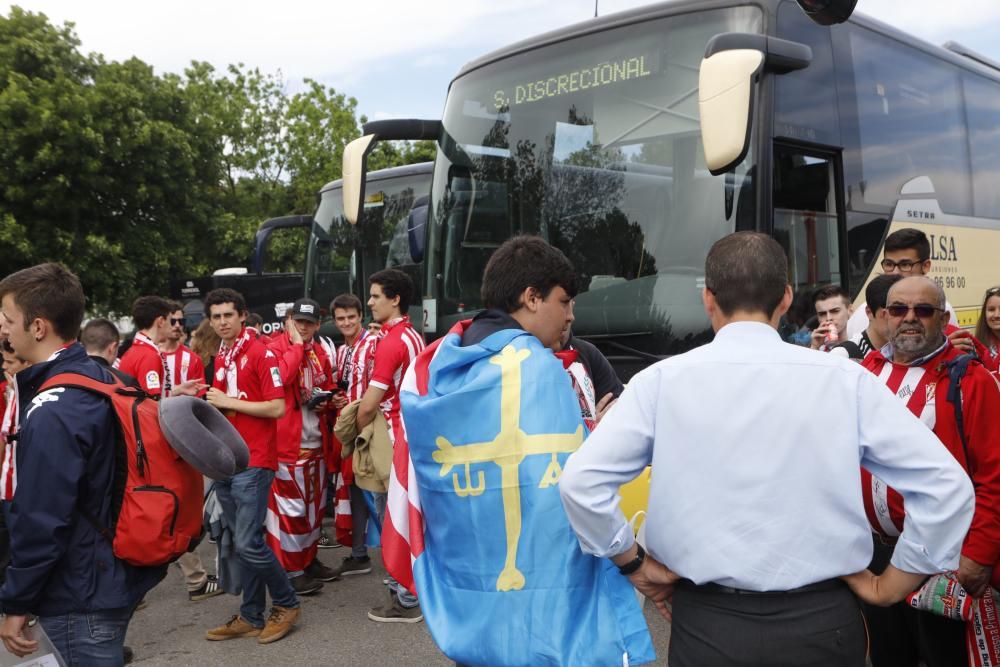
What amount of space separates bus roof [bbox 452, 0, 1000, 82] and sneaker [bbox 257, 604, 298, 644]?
4.27 meters

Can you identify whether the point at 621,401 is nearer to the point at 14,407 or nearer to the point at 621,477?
the point at 621,477

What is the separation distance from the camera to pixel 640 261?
6.02m

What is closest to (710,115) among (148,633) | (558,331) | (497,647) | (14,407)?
(558,331)

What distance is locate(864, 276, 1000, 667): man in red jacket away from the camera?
10.5 feet

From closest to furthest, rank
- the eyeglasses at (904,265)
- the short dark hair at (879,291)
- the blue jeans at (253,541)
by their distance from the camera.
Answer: the short dark hair at (879,291) < the eyeglasses at (904,265) < the blue jeans at (253,541)

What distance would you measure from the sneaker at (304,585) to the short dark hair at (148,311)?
214 centimetres

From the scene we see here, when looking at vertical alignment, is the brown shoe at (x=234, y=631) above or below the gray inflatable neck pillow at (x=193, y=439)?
below

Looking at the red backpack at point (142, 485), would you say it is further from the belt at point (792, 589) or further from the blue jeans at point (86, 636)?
the belt at point (792, 589)

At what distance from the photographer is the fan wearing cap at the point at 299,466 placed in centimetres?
636

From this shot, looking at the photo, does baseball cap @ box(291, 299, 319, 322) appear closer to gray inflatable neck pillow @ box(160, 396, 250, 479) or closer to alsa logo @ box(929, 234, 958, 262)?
gray inflatable neck pillow @ box(160, 396, 250, 479)

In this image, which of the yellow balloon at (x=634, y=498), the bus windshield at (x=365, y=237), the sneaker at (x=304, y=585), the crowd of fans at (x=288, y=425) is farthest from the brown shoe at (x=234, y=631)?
the bus windshield at (x=365, y=237)

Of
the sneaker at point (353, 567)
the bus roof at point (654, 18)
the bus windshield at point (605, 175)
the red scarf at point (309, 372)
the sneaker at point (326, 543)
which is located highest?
the bus roof at point (654, 18)

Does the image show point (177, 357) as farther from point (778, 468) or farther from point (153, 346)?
point (778, 468)

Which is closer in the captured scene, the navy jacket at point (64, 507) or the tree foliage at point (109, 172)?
the navy jacket at point (64, 507)
